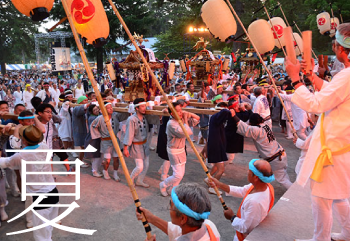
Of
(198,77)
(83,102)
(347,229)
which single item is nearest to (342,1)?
(198,77)

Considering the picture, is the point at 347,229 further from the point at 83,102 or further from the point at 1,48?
the point at 1,48

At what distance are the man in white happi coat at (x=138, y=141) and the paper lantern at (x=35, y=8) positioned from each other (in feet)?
8.45

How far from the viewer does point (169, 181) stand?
17.2 feet

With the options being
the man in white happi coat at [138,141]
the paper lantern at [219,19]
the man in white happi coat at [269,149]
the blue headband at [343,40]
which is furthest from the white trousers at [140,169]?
the blue headband at [343,40]

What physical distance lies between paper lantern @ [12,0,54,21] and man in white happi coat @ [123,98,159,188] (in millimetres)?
2574

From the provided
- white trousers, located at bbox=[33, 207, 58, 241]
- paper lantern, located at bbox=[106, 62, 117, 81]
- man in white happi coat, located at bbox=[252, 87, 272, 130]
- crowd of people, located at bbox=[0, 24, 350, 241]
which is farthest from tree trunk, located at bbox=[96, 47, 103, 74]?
white trousers, located at bbox=[33, 207, 58, 241]

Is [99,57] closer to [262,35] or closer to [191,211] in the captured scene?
[262,35]

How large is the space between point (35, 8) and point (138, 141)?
2993 mm

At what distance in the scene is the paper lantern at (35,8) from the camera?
361 cm

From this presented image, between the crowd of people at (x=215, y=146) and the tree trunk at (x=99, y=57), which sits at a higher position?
the tree trunk at (x=99, y=57)

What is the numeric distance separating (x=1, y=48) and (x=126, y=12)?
67.2 ft

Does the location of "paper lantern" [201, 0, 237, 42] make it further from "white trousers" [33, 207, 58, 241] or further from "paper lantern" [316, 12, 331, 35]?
"paper lantern" [316, 12, 331, 35]

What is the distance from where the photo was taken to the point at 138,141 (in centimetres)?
575

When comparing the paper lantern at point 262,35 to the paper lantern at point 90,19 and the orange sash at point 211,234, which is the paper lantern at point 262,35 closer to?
the paper lantern at point 90,19
